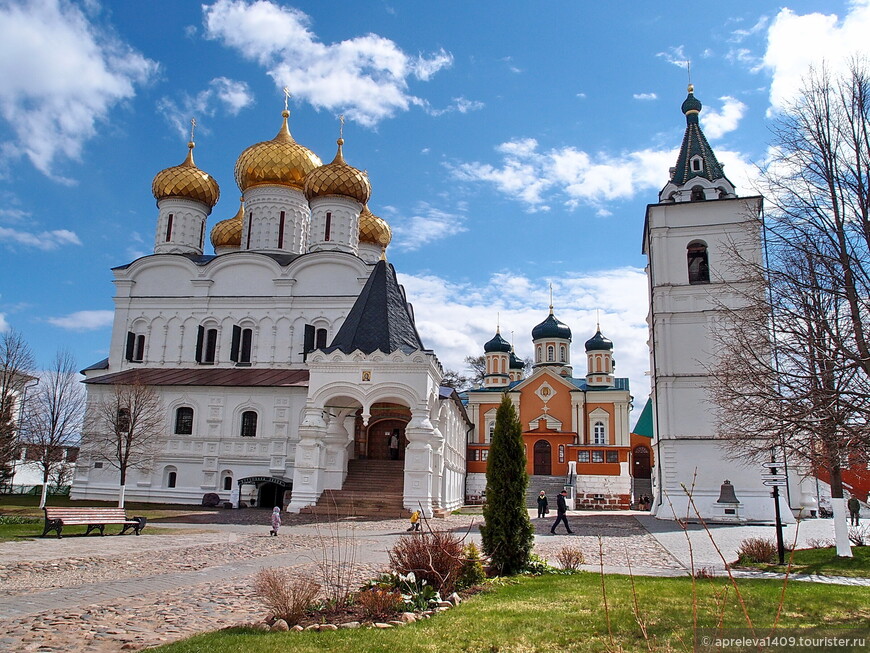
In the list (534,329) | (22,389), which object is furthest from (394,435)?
(534,329)

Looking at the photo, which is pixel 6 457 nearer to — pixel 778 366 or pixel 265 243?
pixel 265 243

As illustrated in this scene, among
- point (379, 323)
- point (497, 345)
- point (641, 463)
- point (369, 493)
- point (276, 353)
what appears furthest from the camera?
point (497, 345)

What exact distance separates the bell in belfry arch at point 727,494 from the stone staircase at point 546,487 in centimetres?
993

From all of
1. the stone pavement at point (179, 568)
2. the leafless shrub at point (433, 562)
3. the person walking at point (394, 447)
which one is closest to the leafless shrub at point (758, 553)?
the stone pavement at point (179, 568)

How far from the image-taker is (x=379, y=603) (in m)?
6.99

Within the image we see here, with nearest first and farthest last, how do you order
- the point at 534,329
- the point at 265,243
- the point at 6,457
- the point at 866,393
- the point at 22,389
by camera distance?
the point at 866,393, the point at 6,457, the point at 22,389, the point at 265,243, the point at 534,329

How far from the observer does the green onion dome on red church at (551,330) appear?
51.3m

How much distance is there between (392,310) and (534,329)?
28114 mm

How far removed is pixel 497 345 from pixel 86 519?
3694 centimetres

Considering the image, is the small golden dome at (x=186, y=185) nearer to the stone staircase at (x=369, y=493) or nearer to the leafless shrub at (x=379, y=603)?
the stone staircase at (x=369, y=493)

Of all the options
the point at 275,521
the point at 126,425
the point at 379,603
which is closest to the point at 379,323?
the point at 275,521

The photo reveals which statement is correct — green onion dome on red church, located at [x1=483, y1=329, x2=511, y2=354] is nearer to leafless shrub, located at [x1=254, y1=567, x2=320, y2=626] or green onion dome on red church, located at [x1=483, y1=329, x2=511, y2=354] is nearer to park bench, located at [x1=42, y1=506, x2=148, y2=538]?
park bench, located at [x1=42, y1=506, x2=148, y2=538]

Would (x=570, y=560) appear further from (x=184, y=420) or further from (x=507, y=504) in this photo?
(x=184, y=420)

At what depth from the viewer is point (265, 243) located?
34.1 meters
